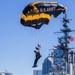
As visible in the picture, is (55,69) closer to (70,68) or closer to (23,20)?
(70,68)

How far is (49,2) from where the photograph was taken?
5359cm

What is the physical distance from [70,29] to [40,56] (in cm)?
3624

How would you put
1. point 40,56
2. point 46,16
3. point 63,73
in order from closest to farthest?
point 40,56 < point 46,16 < point 63,73

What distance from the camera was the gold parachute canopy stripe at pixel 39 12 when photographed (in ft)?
171

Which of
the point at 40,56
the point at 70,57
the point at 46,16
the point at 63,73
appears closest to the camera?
the point at 40,56

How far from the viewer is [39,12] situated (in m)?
52.8

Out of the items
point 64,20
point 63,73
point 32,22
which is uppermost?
point 64,20

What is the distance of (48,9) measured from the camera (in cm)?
5306

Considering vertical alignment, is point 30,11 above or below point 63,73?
above

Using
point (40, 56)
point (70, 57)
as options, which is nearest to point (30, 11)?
point (40, 56)

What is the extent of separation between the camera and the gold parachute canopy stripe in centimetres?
5197

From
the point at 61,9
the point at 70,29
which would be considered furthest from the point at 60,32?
the point at 61,9

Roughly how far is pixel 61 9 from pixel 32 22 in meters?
4.62

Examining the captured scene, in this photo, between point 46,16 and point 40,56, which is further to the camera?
point 46,16
